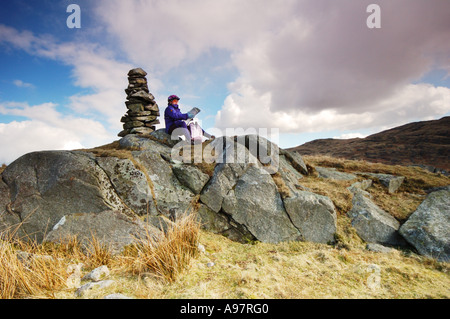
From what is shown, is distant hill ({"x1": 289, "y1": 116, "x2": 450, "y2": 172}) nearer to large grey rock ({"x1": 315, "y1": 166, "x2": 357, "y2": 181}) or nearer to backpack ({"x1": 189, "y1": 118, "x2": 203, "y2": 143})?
large grey rock ({"x1": 315, "y1": 166, "x2": 357, "y2": 181})

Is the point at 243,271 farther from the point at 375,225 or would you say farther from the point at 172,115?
the point at 172,115

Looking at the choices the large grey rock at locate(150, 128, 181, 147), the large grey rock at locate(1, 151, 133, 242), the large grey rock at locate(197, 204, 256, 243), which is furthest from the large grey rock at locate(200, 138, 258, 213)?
the large grey rock at locate(150, 128, 181, 147)

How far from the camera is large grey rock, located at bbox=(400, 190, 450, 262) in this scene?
5430mm

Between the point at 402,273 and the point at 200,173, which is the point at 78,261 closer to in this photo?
the point at 200,173

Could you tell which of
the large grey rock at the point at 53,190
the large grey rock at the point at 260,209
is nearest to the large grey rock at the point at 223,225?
the large grey rock at the point at 260,209

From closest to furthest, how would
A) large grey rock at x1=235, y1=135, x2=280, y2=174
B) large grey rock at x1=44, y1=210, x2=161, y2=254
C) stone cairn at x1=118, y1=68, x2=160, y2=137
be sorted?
large grey rock at x1=44, y1=210, x2=161, y2=254, large grey rock at x1=235, y1=135, x2=280, y2=174, stone cairn at x1=118, y1=68, x2=160, y2=137

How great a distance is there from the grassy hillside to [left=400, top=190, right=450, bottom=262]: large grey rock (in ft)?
1.55

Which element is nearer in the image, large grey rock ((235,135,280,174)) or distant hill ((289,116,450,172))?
large grey rock ((235,135,280,174))

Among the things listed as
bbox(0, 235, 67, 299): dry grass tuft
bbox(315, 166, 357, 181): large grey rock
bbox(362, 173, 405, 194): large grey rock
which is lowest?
bbox(0, 235, 67, 299): dry grass tuft

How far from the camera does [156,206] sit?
6.14 meters

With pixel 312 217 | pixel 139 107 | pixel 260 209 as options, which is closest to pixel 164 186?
pixel 260 209

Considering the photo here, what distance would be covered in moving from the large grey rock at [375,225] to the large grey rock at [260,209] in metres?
2.10

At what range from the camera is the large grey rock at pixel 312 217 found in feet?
A: 19.5
